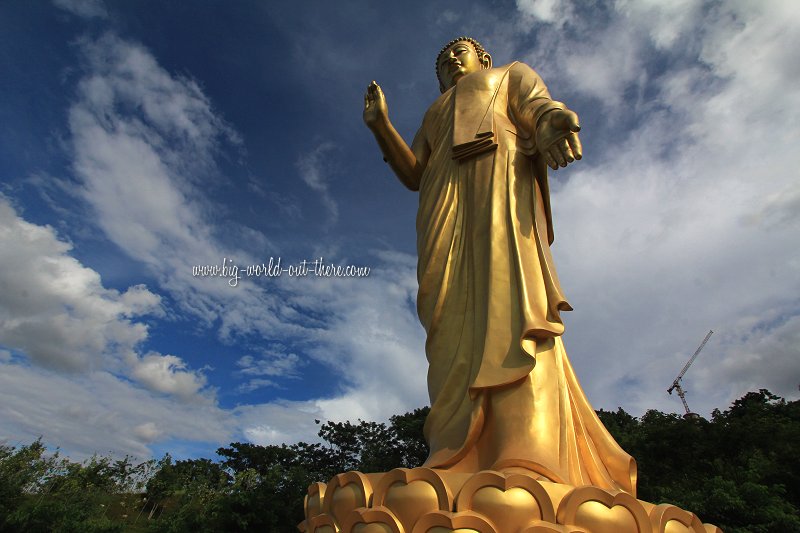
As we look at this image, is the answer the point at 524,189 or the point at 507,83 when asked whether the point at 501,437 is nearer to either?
the point at 524,189

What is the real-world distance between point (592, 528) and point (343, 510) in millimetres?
1076

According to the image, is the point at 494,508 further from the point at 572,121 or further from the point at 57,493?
the point at 57,493

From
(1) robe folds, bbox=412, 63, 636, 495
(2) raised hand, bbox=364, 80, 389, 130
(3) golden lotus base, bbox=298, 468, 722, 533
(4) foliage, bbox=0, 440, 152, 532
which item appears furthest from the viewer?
(4) foliage, bbox=0, 440, 152, 532

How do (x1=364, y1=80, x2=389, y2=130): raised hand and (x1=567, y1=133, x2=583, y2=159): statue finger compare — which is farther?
(x1=364, y1=80, x2=389, y2=130): raised hand

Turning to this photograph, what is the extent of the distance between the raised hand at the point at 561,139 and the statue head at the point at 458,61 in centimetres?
213

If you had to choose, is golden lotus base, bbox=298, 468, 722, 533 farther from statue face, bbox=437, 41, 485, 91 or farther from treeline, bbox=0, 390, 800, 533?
treeline, bbox=0, 390, 800, 533

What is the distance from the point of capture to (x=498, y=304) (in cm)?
321

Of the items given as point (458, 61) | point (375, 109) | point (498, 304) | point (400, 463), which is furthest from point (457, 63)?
point (400, 463)

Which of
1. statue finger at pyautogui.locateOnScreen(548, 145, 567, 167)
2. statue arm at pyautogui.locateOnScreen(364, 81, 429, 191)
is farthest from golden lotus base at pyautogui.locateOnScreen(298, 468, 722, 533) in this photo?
statue arm at pyautogui.locateOnScreen(364, 81, 429, 191)

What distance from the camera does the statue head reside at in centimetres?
534

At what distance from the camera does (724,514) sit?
881 cm

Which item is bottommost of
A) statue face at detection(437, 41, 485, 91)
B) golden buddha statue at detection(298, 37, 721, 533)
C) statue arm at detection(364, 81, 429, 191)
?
golden buddha statue at detection(298, 37, 721, 533)

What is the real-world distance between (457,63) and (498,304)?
3.18m

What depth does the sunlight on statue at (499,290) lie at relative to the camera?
112 inches
